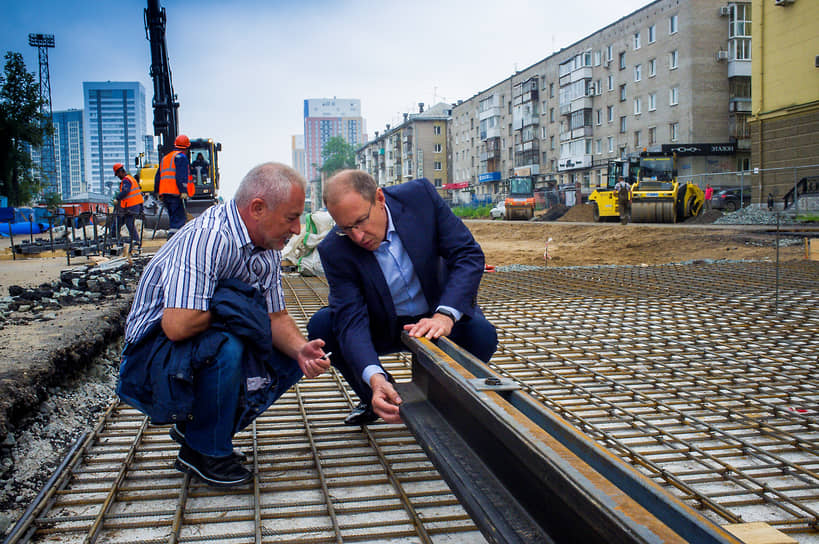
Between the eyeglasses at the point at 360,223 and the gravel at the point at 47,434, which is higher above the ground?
the eyeglasses at the point at 360,223

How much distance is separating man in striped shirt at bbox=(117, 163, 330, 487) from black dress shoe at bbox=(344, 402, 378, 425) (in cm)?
54

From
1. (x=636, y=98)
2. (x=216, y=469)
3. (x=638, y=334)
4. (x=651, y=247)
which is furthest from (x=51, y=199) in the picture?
(x=216, y=469)

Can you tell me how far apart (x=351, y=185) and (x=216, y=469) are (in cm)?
103

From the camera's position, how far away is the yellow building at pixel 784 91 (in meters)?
19.6

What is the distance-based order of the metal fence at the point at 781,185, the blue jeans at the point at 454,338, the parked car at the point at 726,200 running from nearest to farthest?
the blue jeans at the point at 454,338 < the metal fence at the point at 781,185 < the parked car at the point at 726,200

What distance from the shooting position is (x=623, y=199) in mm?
19469

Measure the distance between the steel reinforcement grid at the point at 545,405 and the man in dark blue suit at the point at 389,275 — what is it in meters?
0.31

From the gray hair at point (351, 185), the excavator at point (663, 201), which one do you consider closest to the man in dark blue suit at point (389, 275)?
the gray hair at point (351, 185)

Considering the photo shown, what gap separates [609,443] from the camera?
242 centimetres

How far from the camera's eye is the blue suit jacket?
2.35m

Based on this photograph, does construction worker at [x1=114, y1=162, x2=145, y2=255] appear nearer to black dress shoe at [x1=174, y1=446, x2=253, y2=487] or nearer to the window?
black dress shoe at [x1=174, y1=446, x2=253, y2=487]

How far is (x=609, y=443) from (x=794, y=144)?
71.9 feet

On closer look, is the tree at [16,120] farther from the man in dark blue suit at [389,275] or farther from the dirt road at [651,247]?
the man in dark blue suit at [389,275]

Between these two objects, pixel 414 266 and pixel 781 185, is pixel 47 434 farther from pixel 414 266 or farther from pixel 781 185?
pixel 781 185
